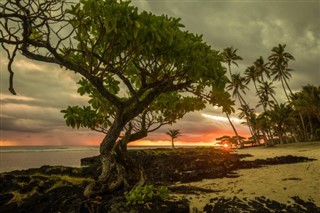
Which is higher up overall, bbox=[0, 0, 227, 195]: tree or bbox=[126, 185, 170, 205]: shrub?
bbox=[0, 0, 227, 195]: tree

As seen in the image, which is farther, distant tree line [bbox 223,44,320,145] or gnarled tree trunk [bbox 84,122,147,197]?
distant tree line [bbox 223,44,320,145]

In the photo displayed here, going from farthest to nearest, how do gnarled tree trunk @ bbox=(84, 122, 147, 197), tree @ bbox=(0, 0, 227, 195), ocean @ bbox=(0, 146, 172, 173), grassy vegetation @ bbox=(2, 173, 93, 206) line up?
ocean @ bbox=(0, 146, 172, 173) < grassy vegetation @ bbox=(2, 173, 93, 206) < gnarled tree trunk @ bbox=(84, 122, 147, 197) < tree @ bbox=(0, 0, 227, 195)

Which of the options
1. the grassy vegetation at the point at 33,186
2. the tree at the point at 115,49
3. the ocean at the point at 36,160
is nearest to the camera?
the tree at the point at 115,49

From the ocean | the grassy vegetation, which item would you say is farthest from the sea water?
the grassy vegetation

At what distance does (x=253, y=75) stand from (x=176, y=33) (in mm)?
60650

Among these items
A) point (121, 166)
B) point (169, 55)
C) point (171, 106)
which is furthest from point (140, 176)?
point (169, 55)

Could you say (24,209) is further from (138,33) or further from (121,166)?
(138,33)

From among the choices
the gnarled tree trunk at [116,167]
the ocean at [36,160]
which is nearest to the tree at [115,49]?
the gnarled tree trunk at [116,167]

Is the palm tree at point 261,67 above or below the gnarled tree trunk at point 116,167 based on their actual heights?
above

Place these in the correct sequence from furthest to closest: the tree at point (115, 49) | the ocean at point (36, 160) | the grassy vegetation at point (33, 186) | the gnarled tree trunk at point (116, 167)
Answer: the ocean at point (36, 160) < the grassy vegetation at point (33, 186) < the gnarled tree trunk at point (116, 167) < the tree at point (115, 49)

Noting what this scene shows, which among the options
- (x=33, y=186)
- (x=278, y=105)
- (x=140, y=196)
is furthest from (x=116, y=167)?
(x=278, y=105)

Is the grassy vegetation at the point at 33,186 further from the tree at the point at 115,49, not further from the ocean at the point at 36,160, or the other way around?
the ocean at the point at 36,160

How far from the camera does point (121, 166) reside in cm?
Answer: 973

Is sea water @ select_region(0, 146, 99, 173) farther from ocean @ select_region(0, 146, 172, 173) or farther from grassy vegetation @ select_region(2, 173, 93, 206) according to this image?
grassy vegetation @ select_region(2, 173, 93, 206)
